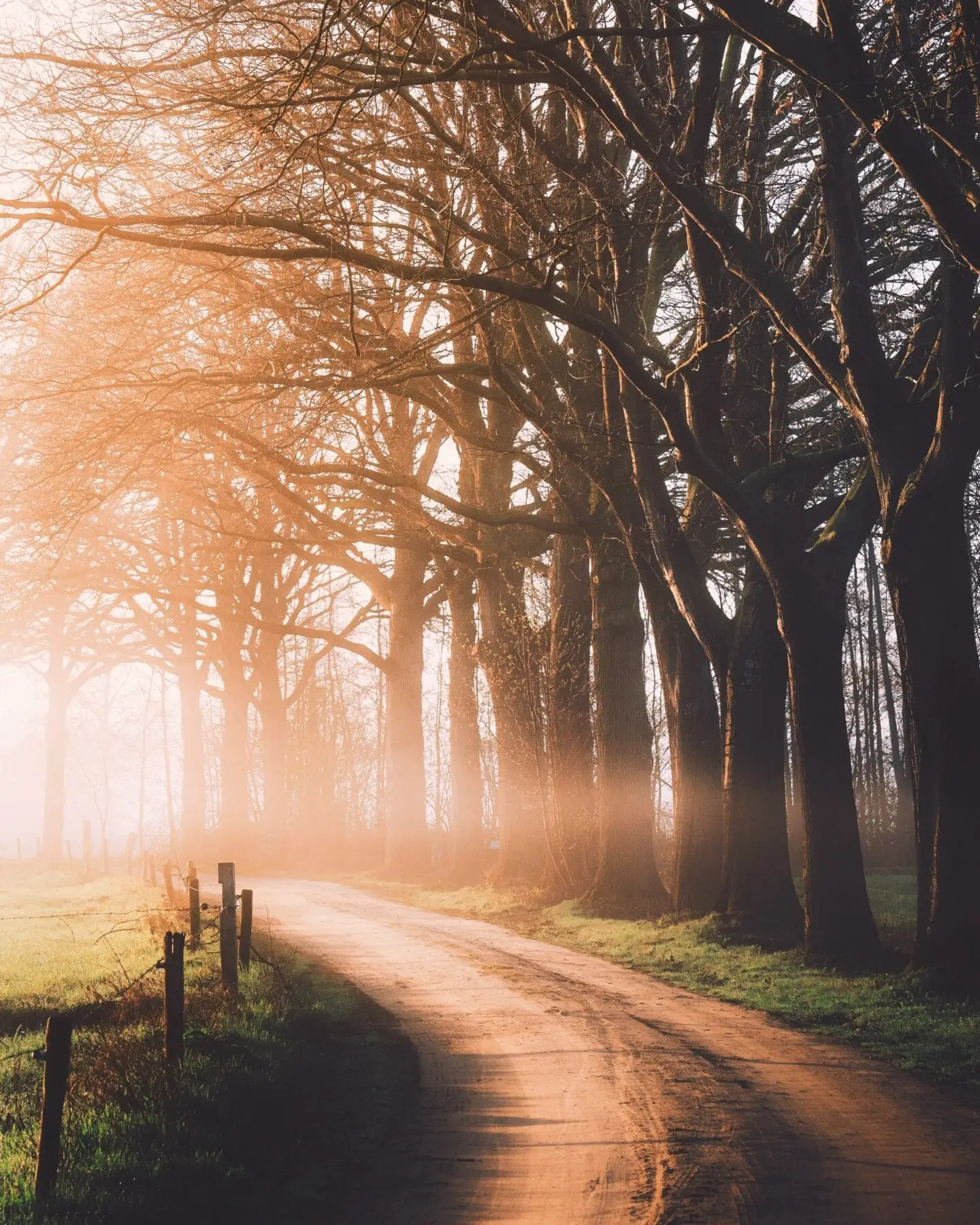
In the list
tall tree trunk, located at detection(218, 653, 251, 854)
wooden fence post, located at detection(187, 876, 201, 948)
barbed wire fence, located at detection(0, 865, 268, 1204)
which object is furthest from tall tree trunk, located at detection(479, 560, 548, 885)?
tall tree trunk, located at detection(218, 653, 251, 854)

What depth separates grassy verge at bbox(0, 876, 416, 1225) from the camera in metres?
5.30

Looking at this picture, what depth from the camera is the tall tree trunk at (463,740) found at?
26.5 m

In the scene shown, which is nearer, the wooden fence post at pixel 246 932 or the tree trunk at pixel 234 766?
the wooden fence post at pixel 246 932

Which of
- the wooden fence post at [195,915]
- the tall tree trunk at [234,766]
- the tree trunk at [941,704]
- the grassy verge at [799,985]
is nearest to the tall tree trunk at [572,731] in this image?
the grassy verge at [799,985]

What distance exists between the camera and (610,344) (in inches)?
498

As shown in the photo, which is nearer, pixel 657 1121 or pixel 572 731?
pixel 657 1121

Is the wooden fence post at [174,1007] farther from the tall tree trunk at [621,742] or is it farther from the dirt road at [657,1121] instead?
the tall tree trunk at [621,742]

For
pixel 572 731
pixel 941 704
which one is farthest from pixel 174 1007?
pixel 572 731

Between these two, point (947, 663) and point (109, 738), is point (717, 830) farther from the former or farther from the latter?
point (109, 738)

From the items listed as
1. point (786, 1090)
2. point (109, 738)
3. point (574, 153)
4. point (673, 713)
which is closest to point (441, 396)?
point (574, 153)

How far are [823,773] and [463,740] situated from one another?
1500 centimetres

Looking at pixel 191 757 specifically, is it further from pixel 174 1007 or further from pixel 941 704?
pixel 174 1007

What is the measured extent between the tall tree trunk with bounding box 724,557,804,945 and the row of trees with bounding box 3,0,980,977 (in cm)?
4

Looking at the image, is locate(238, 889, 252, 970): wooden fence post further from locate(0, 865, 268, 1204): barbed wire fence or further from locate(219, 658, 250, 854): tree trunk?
locate(219, 658, 250, 854): tree trunk
